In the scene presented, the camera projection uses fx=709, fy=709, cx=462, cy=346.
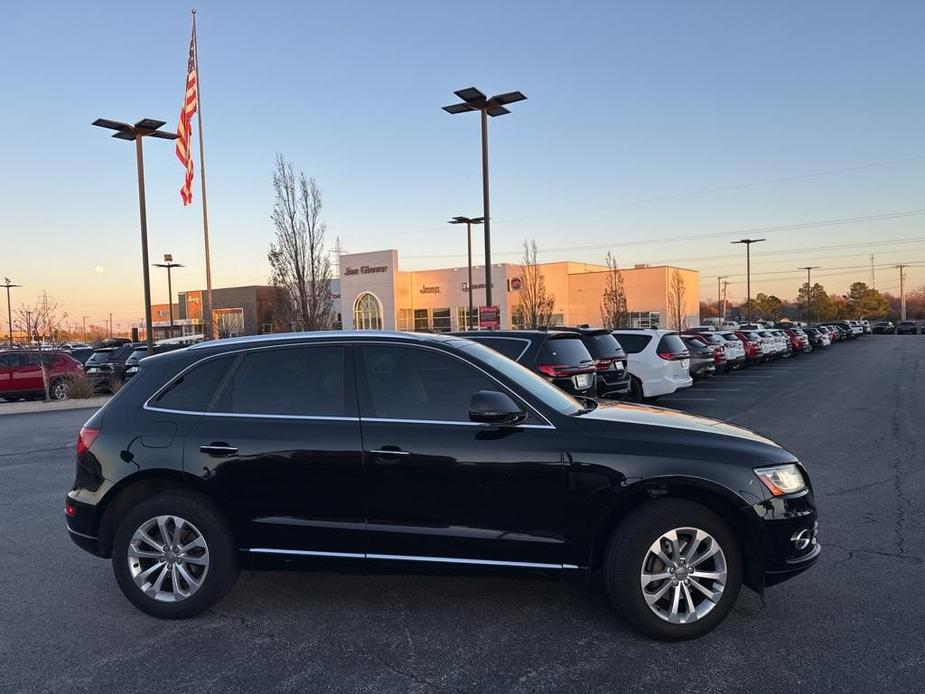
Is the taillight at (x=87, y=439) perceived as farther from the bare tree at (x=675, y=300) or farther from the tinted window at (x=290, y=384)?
the bare tree at (x=675, y=300)

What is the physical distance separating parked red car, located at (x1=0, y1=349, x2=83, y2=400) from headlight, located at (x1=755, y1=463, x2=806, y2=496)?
2190cm

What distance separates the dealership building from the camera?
54.8 metres

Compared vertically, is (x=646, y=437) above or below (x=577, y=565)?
above

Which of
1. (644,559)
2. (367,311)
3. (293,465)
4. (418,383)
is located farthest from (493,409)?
(367,311)

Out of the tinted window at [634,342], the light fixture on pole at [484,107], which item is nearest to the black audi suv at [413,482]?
the tinted window at [634,342]

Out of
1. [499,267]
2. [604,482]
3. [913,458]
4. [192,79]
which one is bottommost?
[913,458]

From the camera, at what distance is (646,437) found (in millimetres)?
4035

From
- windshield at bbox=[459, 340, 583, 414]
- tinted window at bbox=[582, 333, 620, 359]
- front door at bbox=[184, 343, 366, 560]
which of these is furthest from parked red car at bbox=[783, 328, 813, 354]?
front door at bbox=[184, 343, 366, 560]

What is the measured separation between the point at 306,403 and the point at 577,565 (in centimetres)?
190

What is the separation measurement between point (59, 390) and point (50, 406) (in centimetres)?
294

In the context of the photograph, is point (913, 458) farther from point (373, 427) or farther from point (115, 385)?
point (115, 385)

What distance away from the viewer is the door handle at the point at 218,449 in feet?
14.2

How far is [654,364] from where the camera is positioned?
1438cm

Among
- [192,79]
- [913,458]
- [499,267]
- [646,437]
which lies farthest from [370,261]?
[646,437]
